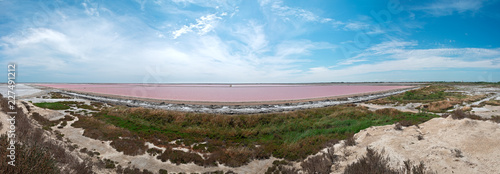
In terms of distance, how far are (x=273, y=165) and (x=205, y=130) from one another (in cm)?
916

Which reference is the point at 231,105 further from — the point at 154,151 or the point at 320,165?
the point at 320,165

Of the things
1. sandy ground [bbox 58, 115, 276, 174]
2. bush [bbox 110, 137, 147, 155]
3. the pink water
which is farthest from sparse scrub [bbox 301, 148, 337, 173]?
the pink water

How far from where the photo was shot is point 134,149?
11.6m

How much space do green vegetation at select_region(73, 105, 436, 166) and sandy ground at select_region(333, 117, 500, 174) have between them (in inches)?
108

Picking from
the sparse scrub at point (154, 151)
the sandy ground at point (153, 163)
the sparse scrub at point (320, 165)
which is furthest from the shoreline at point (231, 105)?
the sparse scrub at point (320, 165)

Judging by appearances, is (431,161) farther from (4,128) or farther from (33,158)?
(4,128)

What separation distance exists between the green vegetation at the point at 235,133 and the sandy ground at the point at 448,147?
273 centimetres

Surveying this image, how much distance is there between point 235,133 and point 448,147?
12842 millimetres

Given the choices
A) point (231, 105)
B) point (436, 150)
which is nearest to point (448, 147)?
point (436, 150)

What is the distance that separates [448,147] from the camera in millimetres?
5930

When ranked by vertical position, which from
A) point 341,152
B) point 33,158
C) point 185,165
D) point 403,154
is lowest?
point 185,165

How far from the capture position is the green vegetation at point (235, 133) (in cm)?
1087

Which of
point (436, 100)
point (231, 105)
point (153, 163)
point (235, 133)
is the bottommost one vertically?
point (153, 163)

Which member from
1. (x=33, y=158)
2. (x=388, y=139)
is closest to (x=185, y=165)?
(x=33, y=158)
